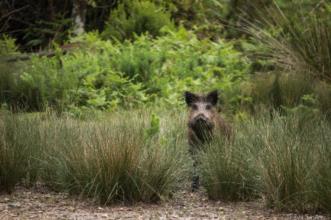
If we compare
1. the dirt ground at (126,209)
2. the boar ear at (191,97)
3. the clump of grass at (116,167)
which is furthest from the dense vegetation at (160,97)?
the boar ear at (191,97)

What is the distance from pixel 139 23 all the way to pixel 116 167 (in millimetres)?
10361

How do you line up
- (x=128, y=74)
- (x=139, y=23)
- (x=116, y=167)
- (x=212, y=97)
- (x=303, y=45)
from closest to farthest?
(x=116, y=167) → (x=212, y=97) → (x=303, y=45) → (x=128, y=74) → (x=139, y=23)

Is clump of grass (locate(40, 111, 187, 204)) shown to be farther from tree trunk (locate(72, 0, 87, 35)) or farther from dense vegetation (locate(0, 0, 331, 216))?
tree trunk (locate(72, 0, 87, 35))

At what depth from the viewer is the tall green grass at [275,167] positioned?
6.32 metres

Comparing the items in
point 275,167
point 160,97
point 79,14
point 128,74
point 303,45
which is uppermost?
point 79,14

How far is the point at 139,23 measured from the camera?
16719 mm

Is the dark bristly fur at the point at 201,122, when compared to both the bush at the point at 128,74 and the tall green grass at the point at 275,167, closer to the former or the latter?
the tall green grass at the point at 275,167

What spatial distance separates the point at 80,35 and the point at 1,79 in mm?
4248

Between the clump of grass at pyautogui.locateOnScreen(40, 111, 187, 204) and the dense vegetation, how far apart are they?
12 mm

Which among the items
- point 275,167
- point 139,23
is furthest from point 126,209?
point 139,23

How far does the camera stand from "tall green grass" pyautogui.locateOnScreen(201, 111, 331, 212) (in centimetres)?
632

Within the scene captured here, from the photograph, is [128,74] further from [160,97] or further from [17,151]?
[17,151]

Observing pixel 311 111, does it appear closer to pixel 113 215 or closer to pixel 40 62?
pixel 113 215

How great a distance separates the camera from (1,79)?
12516 millimetres
